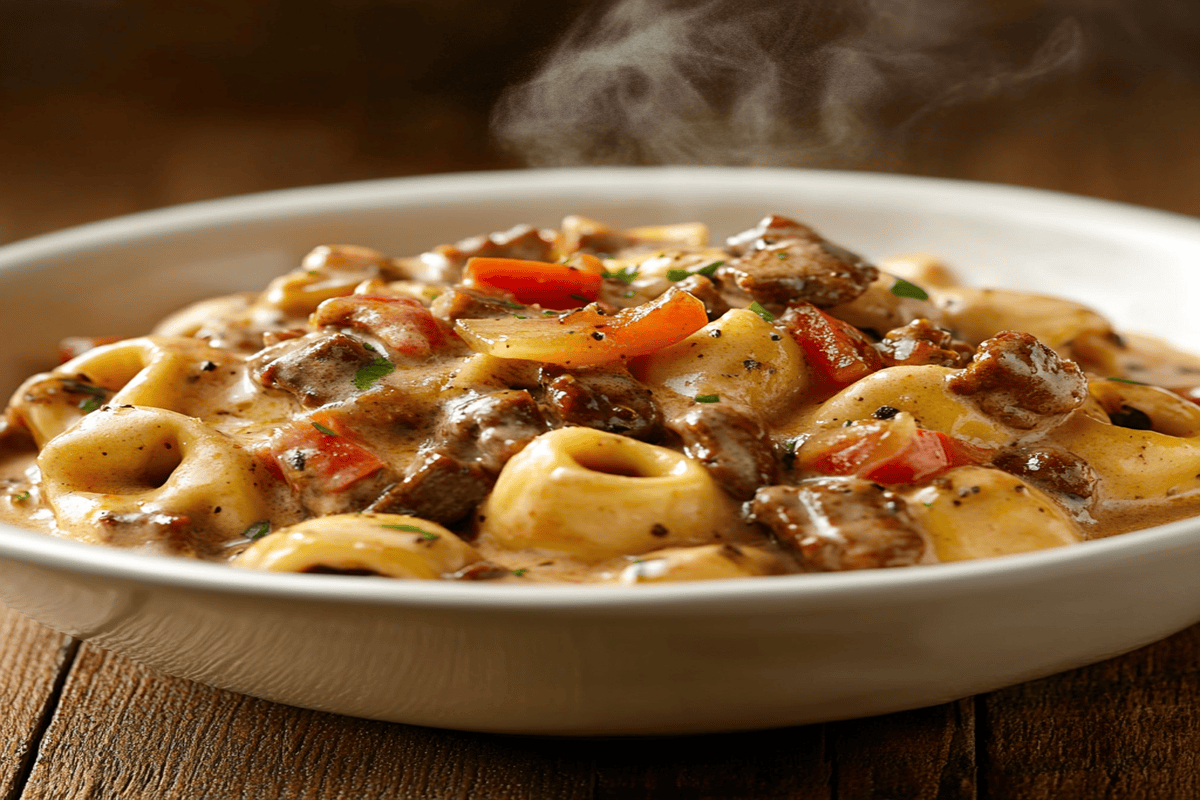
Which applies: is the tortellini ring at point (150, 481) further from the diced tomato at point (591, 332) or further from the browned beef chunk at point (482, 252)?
the browned beef chunk at point (482, 252)

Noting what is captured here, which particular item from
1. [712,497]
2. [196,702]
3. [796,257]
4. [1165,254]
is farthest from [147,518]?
[1165,254]

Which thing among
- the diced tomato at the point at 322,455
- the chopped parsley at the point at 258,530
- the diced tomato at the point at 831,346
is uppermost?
the diced tomato at the point at 831,346

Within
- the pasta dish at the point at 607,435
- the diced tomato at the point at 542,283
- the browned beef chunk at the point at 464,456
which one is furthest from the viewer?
the diced tomato at the point at 542,283

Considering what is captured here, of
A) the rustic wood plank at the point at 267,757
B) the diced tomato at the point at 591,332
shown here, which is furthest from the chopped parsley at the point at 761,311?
the rustic wood plank at the point at 267,757

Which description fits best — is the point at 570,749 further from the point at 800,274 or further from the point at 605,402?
the point at 800,274

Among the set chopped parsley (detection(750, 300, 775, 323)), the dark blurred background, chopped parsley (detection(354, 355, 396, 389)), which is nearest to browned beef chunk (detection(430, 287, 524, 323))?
chopped parsley (detection(354, 355, 396, 389))

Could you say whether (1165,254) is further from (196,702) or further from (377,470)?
(196,702)
